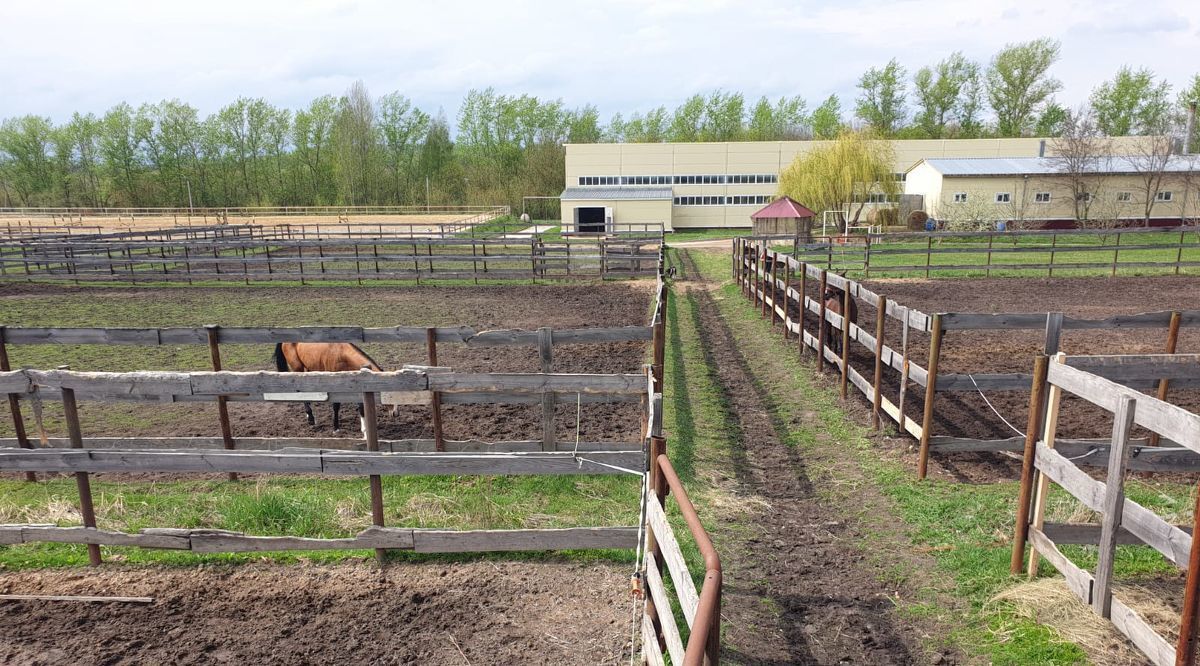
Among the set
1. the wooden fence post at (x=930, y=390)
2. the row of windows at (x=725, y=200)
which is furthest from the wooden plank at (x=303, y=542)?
the row of windows at (x=725, y=200)

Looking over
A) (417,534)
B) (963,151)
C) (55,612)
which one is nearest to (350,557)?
(417,534)

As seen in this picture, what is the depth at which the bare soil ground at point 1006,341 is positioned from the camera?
23.4 feet

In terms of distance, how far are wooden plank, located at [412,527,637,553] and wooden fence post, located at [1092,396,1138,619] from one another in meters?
2.60

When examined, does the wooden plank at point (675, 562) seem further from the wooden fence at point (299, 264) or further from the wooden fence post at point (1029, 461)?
the wooden fence at point (299, 264)

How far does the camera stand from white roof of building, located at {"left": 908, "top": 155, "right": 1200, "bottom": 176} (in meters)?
33.2

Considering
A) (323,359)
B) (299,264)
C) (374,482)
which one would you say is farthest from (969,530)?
(299,264)

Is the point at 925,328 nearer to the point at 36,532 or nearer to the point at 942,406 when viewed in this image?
the point at 942,406

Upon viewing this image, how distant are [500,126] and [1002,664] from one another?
73292 mm

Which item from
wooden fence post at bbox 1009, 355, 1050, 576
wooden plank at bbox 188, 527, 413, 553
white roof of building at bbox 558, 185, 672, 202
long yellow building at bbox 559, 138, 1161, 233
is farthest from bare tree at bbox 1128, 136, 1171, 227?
wooden plank at bbox 188, 527, 413, 553

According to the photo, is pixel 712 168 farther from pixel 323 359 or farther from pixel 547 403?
pixel 547 403

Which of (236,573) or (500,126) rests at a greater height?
(500,126)

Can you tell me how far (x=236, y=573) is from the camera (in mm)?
4516

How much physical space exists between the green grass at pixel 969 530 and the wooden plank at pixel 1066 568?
10.8 inches

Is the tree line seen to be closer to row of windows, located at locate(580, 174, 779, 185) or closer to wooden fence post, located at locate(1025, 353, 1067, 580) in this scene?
row of windows, located at locate(580, 174, 779, 185)
